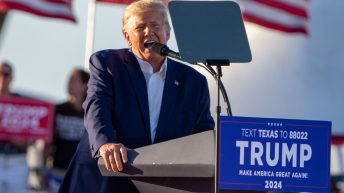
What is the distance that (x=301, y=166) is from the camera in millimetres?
5234

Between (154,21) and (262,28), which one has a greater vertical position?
(262,28)

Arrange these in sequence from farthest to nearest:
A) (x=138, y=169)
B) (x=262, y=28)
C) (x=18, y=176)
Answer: (x=262, y=28)
(x=18, y=176)
(x=138, y=169)

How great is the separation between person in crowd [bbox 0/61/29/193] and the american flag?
3.31 metres

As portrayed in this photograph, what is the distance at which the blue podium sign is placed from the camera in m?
5.18

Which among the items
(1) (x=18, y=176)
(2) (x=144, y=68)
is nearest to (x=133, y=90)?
(2) (x=144, y=68)

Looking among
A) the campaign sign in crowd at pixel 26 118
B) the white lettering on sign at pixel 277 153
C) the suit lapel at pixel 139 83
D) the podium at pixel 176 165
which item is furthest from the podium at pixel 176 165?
the campaign sign in crowd at pixel 26 118

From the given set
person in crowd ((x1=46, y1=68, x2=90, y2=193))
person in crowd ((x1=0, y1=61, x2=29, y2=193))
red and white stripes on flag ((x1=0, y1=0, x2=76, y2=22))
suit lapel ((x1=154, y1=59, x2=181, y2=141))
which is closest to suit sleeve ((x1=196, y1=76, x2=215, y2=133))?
suit lapel ((x1=154, y1=59, x2=181, y2=141))

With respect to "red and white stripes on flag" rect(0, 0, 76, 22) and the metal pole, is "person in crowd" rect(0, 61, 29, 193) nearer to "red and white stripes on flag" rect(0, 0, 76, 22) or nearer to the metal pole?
"red and white stripes on flag" rect(0, 0, 76, 22)

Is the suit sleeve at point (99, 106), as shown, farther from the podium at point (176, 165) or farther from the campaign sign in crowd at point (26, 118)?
the campaign sign in crowd at point (26, 118)

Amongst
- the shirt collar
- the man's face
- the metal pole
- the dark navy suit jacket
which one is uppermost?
the metal pole

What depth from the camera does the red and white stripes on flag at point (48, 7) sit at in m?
12.0

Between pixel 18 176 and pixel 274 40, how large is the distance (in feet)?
12.2

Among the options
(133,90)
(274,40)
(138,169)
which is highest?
(274,40)

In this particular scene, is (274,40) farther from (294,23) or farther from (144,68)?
(144,68)
